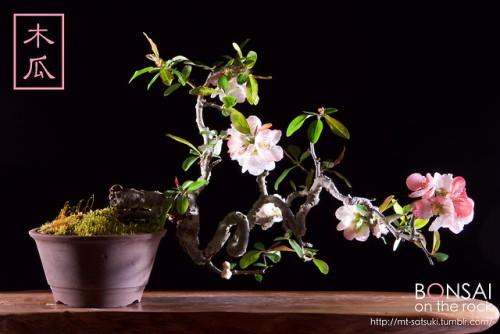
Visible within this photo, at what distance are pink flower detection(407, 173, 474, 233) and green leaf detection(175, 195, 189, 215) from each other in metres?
0.57

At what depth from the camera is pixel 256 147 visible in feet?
6.22

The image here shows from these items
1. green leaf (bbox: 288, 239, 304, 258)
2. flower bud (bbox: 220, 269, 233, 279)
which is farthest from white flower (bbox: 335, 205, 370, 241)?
flower bud (bbox: 220, 269, 233, 279)

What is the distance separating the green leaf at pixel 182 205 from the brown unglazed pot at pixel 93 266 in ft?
0.28

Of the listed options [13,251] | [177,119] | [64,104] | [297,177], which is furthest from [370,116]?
[13,251]

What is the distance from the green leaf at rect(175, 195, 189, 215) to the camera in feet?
6.16

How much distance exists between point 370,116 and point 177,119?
606mm

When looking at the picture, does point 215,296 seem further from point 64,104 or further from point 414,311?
point 64,104

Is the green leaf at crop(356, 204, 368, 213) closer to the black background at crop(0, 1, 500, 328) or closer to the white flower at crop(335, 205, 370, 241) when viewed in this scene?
the white flower at crop(335, 205, 370, 241)

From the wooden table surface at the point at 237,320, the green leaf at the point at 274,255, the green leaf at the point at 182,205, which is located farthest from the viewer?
the green leaf at the point at 274,255

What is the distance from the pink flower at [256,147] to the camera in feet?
6.21

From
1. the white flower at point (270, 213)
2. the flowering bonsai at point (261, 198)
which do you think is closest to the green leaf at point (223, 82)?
the flowering bonsai at point (261, 198)

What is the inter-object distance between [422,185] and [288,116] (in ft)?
1.98

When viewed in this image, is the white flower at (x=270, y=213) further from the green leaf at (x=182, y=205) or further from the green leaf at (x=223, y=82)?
the green leaf at (x=223, y=82)

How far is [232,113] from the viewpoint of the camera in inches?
74.2
